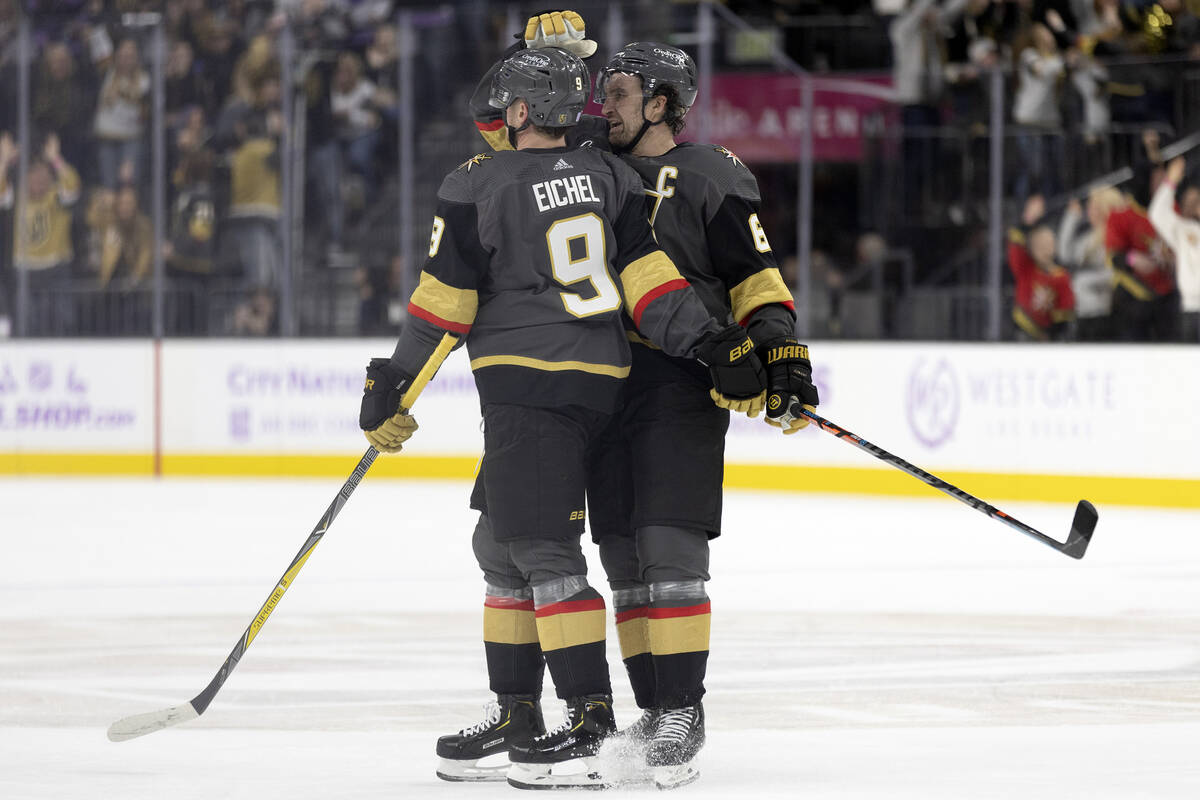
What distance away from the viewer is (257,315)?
11.3 m

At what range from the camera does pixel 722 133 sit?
10812 mm

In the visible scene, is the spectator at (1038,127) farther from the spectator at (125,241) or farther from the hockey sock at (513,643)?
the hockey sock at (513,643)

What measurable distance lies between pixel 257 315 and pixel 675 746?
316 inches

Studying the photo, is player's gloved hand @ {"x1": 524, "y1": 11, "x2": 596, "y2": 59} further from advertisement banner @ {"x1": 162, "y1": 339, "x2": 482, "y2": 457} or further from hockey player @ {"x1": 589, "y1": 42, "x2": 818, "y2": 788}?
advertisement banner @ {"x1": 162, "y1": 339, "x2": 482, "y2": 457}

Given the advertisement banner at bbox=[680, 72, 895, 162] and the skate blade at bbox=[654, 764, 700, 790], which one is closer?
the skate blade at bbox=[654, 764, 700, 790]

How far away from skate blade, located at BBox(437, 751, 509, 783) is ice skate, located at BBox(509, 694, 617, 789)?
0.27 feet

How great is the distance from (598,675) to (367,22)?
980 cm

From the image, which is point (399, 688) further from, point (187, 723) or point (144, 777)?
point (144, 777)

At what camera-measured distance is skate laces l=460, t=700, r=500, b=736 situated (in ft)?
12.4

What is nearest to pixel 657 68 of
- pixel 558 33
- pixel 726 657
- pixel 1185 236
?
pixel 558 33

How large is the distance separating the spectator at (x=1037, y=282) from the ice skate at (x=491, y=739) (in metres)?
6.36

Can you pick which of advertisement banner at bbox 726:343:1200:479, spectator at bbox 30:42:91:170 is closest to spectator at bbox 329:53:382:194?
spectator at bbox 30:42:91:170

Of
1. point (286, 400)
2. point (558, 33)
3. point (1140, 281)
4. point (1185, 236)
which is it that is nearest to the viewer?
point (558, 33)

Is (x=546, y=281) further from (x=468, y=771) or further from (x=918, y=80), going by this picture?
(x=918, y=80)
